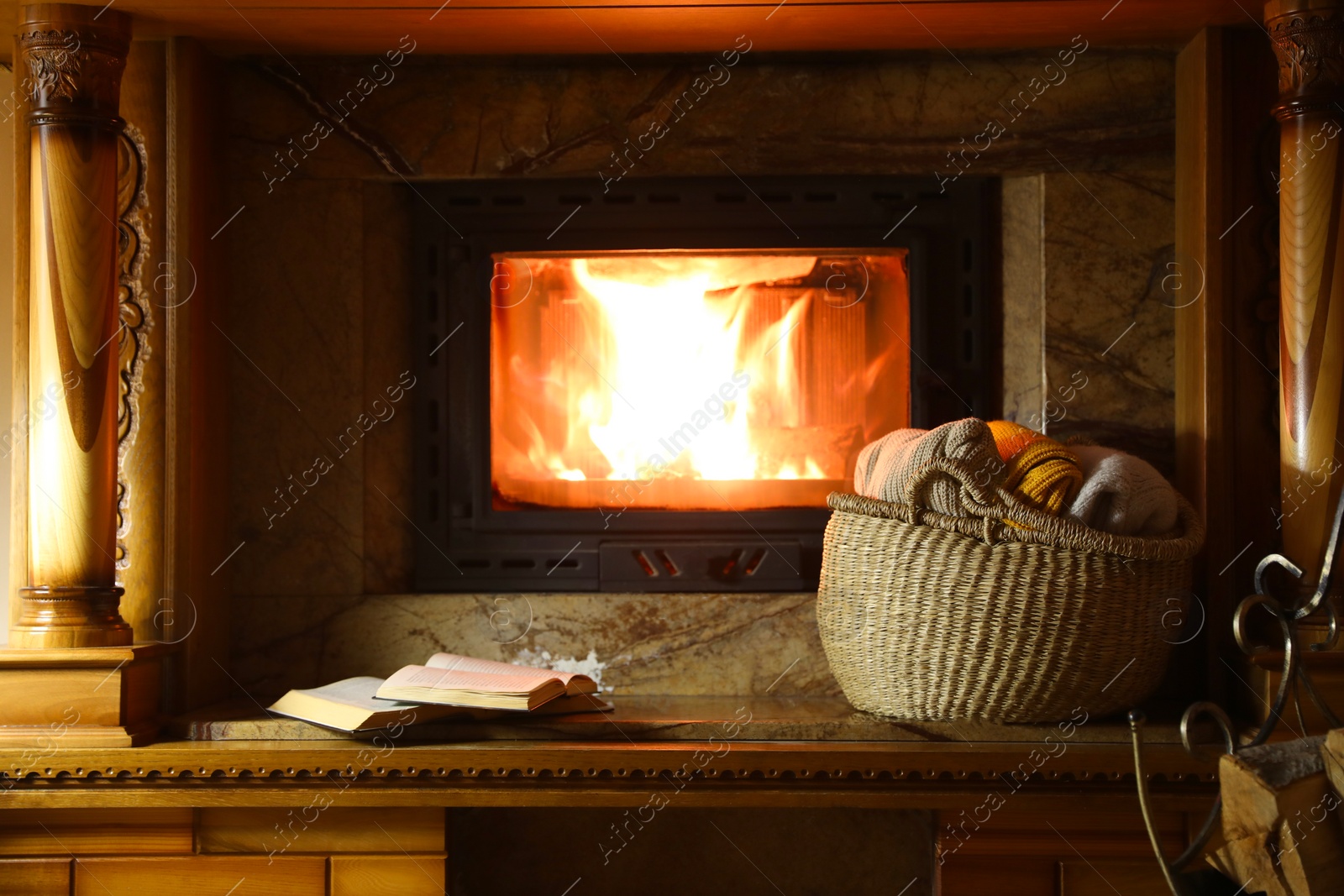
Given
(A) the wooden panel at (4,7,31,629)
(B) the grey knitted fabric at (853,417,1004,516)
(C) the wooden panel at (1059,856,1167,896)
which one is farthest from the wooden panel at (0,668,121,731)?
(C) the wooden panel at (1059,856,1167,896)

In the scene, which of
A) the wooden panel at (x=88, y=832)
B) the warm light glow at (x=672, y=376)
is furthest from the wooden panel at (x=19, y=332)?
the warm light glow at (x=672, y=376)

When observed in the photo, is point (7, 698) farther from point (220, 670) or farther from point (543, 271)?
point (543, 271)

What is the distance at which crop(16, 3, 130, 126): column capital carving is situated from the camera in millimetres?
1708

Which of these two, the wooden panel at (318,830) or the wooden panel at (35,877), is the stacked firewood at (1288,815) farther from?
the wooden panel at (35,877)

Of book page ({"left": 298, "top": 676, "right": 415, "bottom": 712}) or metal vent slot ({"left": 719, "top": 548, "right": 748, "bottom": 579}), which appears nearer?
book page ({"left": 298, "top": 676, "right": 415, "bottom": 712})

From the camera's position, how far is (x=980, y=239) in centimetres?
204

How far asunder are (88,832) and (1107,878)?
144cm

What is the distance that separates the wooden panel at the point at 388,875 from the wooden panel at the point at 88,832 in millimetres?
224

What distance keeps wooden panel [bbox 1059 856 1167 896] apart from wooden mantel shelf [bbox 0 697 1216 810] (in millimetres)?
99

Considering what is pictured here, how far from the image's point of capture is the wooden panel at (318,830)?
1.64 meters

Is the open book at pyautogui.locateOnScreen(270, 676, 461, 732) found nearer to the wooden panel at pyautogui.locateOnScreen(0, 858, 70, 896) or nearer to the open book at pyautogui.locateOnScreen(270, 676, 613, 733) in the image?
the open book at pyautogui.locateOnScreen(270, 676, 613, 733)

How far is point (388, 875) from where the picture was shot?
1.64 metres

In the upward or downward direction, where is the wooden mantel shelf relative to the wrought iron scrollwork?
downward

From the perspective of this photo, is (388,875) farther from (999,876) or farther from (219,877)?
(999,876)
